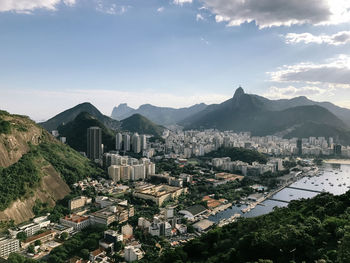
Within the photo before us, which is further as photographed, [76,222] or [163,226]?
[76,222]

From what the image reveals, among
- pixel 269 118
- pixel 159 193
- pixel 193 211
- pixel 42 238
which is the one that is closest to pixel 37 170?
pixel 42 238

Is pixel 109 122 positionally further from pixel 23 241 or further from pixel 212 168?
pixel 23 241

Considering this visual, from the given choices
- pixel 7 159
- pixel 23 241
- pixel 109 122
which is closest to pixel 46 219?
pixel 23 241

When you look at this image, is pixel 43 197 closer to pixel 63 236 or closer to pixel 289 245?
pixel 63 236

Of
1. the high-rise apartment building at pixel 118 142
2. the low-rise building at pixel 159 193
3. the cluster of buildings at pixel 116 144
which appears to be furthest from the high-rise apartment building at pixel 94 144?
the low-rise building at pixel 159 193

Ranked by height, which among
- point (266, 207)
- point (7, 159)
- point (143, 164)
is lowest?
point (266, 207)

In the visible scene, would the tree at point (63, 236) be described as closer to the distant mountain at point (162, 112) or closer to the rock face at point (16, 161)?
the rock face at point (16, 161)
